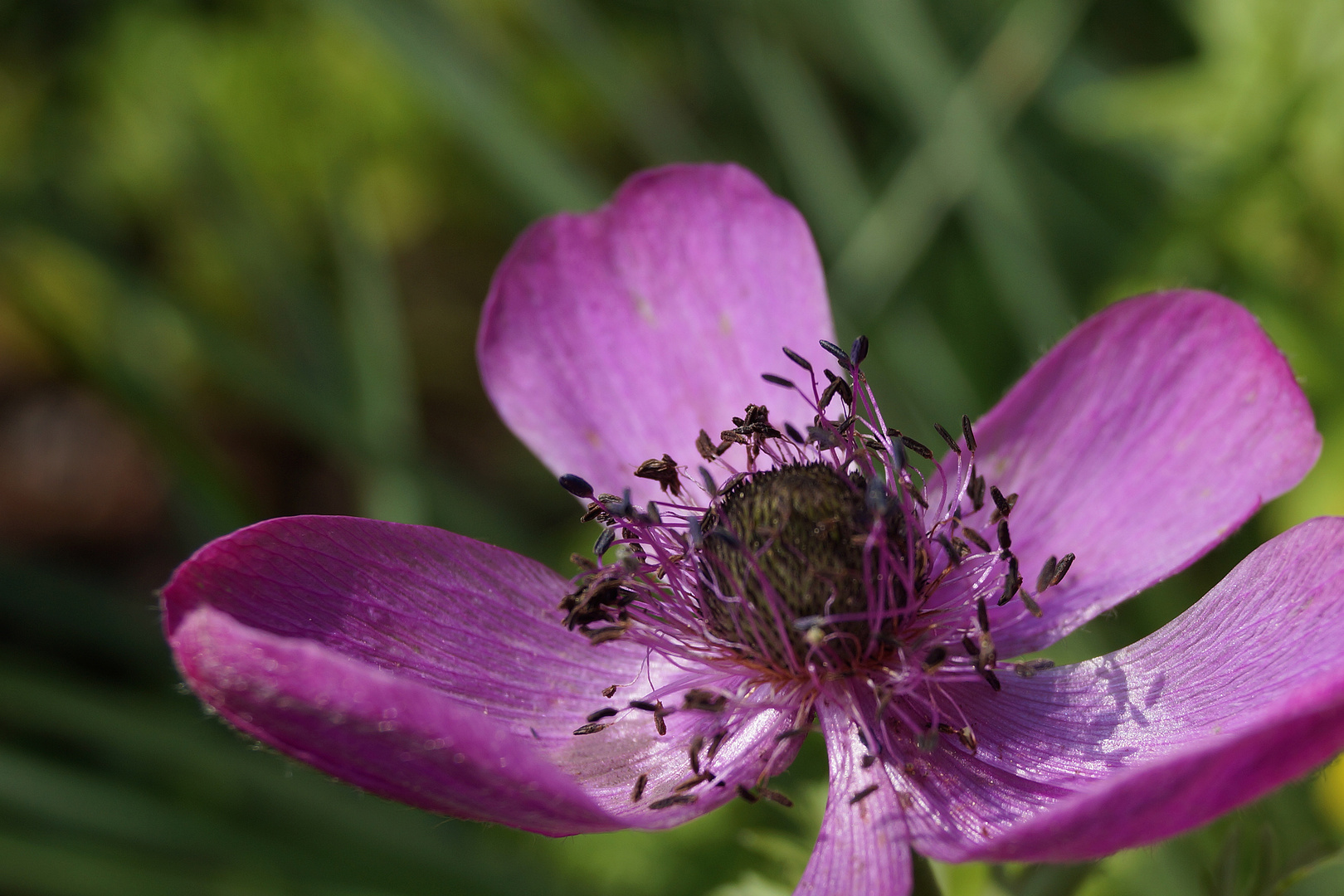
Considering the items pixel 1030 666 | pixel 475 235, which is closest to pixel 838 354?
pixel 1030 666

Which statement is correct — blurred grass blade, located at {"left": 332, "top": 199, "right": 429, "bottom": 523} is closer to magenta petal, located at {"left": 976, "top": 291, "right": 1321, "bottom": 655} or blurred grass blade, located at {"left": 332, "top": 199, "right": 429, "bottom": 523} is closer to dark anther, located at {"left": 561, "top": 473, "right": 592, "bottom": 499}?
dark anther, located at {"left": 561, "top": 473, "right": 592, "bottom": 499}

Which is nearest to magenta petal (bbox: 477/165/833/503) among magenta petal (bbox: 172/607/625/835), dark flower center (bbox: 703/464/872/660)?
dark flower center (bbox: 703/464/872/660)

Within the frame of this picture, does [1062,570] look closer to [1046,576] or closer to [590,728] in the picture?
[1046,576]

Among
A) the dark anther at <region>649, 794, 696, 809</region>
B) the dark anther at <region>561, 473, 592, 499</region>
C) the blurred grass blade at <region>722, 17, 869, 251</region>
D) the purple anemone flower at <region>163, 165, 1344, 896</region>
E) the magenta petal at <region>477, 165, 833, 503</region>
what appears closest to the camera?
the purple anemone flower at <region>163, 165, 1344, 896</region>

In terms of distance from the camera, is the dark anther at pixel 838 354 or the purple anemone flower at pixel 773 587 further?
the dark anther at pixel 838 354

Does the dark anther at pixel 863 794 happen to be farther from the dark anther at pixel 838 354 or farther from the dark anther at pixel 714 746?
the dark anther at pixel 838 354

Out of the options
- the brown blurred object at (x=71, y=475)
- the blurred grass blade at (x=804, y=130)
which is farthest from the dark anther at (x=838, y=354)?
the brown blurred object at (x=71, y=475)
